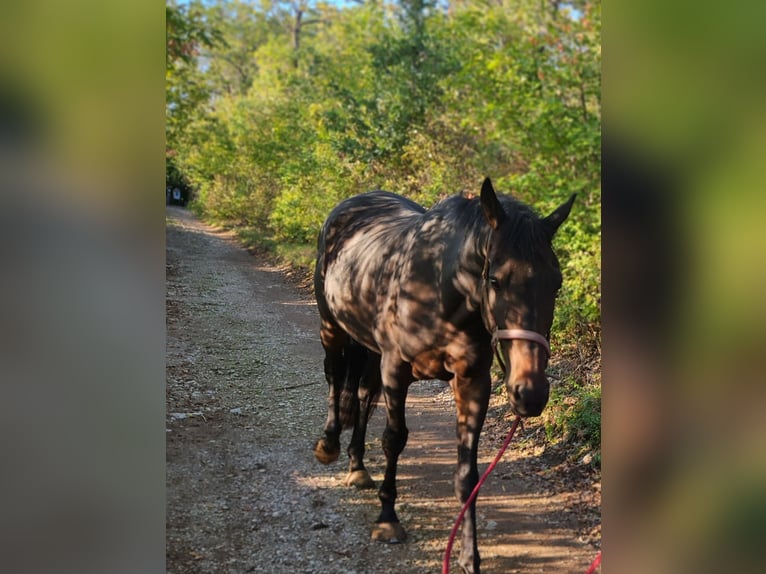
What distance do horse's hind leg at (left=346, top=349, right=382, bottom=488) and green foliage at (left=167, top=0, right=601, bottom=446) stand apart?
2.10 metres

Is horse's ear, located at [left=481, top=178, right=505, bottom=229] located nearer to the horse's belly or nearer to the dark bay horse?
the dark bay horse

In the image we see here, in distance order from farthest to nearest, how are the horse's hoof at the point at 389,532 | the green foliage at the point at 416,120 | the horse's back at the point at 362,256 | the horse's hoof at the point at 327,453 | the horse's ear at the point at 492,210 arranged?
the green foliage at the point at 416,120 → the horse's hoof at the point at 327,453 → the horse's back at the point at 362,256 → the horse's hoof at the point at 389,532 → the horse's ear at the point at 492,210

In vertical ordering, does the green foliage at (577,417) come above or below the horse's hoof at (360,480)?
above

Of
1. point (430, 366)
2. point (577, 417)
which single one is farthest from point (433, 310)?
point (577, 417)

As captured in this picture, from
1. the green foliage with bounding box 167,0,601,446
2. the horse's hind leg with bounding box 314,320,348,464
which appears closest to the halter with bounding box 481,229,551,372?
the horse's hind leg with bounding box 314,320,348,464

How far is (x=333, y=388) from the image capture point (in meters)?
4.07

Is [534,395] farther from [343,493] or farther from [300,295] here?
[300,295]

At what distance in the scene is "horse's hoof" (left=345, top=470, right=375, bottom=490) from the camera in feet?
12.0

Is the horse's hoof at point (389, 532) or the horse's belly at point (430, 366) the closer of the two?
the horse's belly at point (430, 366)

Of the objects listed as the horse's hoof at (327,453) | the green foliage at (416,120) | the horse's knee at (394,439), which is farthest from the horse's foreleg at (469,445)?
the green foliage at (416,120)

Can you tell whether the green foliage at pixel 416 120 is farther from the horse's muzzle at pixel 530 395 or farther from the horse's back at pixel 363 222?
the horse's muzzle at pixel 530 395

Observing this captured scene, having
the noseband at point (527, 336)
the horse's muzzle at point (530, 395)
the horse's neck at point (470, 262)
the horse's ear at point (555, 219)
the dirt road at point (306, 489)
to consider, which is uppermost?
the horse's ear at point (555, 219)

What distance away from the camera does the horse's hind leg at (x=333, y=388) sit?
3900 mm
